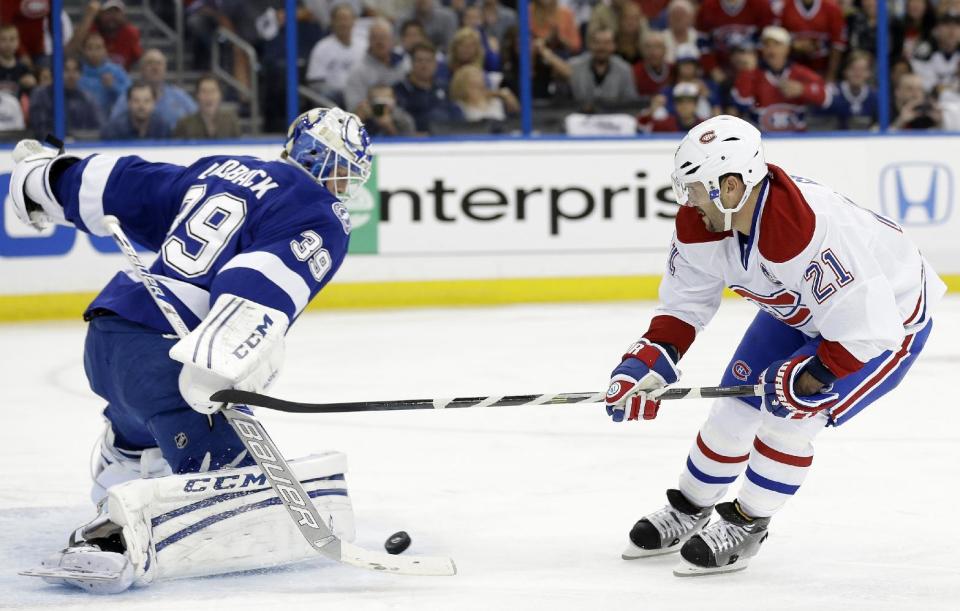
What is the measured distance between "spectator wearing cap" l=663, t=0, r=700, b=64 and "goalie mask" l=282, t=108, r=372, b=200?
503cm

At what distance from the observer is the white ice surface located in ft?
9.07

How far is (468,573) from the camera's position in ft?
9.54

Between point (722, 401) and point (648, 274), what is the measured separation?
4.47 m

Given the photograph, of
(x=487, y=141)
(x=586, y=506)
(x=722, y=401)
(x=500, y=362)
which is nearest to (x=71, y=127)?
(x=487, y=141)

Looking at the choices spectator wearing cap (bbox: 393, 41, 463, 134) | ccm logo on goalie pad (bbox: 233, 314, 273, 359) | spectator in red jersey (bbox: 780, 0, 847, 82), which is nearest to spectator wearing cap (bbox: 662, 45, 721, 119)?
spectator in red jersey (bbox: 780, 0, 847, 82)

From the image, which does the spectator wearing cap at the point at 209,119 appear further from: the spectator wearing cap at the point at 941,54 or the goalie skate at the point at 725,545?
the goalie skate at the point at 725,545

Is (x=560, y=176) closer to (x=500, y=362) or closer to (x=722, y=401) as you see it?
(x=500, y=362)

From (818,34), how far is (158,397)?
5.86 metres

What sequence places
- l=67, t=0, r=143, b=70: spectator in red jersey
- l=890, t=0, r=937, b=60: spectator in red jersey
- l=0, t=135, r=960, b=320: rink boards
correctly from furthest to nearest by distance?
1. l=890, t=0, r=937, b=60: spectator in red jersey
2. l=0, t=135, r=960, b=320: rink boards
3. l=67, t=0, r=143, b=70: spectator in red jersey

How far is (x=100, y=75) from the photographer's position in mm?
7020

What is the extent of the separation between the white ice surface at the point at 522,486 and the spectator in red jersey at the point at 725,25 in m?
2.25

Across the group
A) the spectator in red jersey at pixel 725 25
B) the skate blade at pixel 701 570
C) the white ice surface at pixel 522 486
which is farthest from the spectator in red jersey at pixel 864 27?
the skate blade at pixel 701 570

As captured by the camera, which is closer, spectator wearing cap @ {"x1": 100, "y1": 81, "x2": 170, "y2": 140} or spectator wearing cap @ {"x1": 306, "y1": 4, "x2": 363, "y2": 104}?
spectator wearing cap @ {"x1": 100, "y1": 81, "x2": 170, "y2": 140}

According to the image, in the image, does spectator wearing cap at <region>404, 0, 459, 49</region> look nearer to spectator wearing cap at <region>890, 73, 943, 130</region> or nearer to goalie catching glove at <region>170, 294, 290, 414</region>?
spectator wearing cap at <region>890, 73, 943, 130</region>
